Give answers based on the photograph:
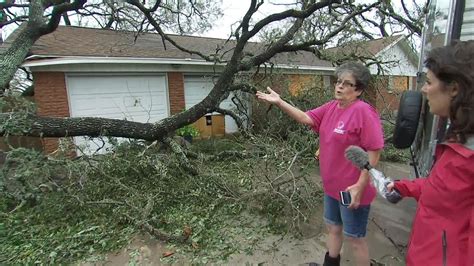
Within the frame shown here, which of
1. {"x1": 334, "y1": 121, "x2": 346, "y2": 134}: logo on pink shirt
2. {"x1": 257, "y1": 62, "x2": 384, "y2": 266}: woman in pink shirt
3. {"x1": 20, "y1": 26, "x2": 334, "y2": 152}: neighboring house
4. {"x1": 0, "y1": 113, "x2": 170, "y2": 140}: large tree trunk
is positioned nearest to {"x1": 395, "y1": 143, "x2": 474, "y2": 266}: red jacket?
{"x1": 257, "y1": 62, "x2": 384, "y2": 266}: woman in pink shirt

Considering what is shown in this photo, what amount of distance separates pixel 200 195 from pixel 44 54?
5.96m

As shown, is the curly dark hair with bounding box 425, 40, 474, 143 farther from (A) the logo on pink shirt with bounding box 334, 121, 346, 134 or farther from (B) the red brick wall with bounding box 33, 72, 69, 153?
(B) the red brick wall with bounding box 33, 72, 69, 153

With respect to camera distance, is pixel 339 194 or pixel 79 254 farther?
pixel 79 254

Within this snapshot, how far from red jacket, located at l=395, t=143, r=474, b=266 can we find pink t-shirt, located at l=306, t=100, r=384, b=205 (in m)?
0.70

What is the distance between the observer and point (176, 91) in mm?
10352

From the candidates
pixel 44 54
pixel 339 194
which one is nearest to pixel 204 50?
pixel 44 54

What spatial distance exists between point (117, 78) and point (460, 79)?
909 centimetres

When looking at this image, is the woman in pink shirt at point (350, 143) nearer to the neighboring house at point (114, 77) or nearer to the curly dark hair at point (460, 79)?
the curly dark hair at point (460, 79)

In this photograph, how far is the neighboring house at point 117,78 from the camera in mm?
8008

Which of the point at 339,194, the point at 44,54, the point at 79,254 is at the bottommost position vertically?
the point at 79,254

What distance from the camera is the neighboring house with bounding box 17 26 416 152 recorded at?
26.3ft

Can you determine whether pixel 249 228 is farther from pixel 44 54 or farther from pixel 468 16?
pixel 44 54

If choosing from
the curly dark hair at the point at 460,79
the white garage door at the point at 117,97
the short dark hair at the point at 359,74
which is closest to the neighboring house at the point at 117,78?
the white garage door at the point at 117,97

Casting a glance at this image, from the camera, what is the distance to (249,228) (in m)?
3.89
